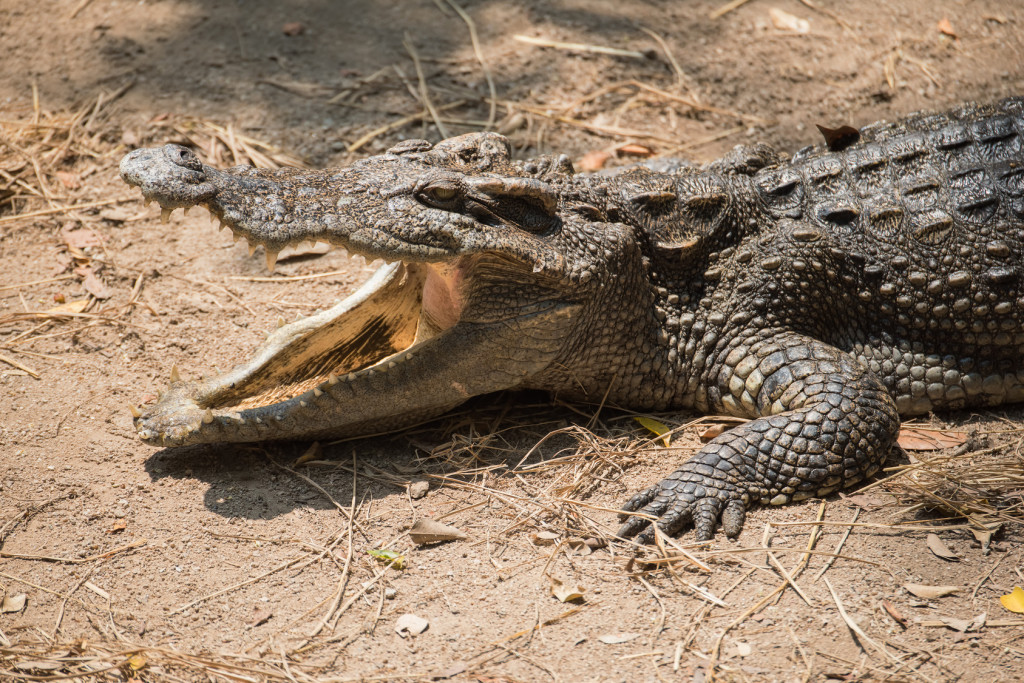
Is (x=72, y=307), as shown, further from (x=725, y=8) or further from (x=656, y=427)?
(x=725, y=8)

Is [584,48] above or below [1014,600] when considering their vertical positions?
above

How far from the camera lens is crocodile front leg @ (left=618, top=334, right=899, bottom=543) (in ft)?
9.30

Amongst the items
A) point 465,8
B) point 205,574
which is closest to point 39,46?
point 465,8

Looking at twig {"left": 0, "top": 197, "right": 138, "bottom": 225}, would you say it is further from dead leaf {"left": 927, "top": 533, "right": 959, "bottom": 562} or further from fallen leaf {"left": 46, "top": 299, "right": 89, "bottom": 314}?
dead leaf {"left": 927, "top": 533, "right": 959, "bottom": 562}

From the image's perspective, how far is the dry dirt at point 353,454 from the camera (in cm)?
237

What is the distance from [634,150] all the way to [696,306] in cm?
192

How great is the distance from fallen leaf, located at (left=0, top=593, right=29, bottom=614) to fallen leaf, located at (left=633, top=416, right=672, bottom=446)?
2342mm

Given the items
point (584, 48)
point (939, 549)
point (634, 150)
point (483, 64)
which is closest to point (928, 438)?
point (939, 549)

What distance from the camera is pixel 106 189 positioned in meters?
4.63

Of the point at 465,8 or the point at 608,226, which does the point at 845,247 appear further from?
the point at 465,8

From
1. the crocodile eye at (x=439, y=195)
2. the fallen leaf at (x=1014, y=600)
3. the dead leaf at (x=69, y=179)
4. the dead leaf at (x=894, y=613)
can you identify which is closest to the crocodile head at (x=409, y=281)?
the crocodile eye at (x=439, y=195)

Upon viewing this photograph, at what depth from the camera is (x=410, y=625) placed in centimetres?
247

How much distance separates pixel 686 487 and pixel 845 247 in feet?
4.12

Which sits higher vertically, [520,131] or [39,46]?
[520,131]
